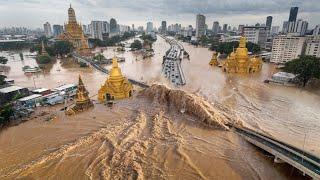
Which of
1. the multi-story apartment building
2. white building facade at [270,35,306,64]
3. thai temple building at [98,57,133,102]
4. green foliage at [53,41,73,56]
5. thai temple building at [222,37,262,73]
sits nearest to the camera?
thai temple building at [98,57,133,102]

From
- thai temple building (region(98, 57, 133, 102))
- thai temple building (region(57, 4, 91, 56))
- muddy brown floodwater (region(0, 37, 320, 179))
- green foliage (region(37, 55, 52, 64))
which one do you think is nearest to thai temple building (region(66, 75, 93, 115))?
muddy brown floodwater (region(0, 37, 320, 179))

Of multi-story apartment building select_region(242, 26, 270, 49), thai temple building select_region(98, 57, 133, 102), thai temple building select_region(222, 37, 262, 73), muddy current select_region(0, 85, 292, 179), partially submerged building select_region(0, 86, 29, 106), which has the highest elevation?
multi-story apartment building select_region(242, 26, 270, 49)

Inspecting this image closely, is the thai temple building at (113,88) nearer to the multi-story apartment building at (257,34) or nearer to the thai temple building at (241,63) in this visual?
the thai temple building at (241,63)

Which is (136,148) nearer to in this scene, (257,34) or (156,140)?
(156,140)

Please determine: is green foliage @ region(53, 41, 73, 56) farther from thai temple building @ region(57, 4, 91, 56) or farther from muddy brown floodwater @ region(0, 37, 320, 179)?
muddy brown floodwater @ region(0, 37, 320, 179)

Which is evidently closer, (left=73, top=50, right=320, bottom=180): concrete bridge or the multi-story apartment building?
(left=73, top=50, right=320, bottom=180): concrete bridge

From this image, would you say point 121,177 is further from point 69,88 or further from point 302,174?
point 69,88
